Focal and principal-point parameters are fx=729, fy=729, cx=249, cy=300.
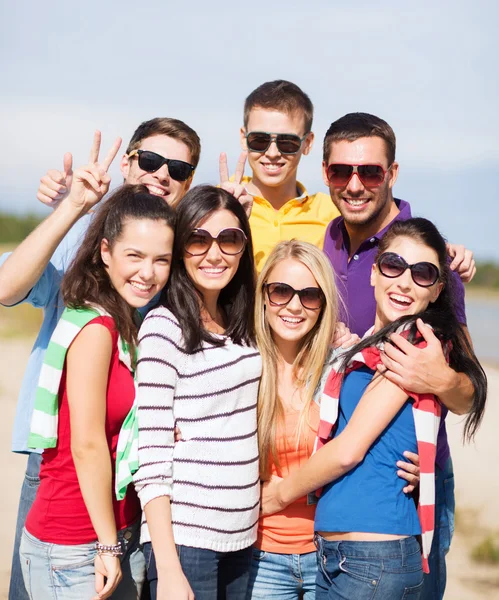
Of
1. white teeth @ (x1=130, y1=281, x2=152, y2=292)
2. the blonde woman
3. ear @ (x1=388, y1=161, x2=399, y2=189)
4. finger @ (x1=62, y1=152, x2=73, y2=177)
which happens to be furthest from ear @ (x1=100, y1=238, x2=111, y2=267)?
ear @ (x1=388, y1=161, x2=399, y2=189)

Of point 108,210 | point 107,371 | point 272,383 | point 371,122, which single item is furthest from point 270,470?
point 371,122

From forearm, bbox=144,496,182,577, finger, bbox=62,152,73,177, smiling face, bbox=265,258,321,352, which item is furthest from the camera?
finger, bbox=62,152,73,177

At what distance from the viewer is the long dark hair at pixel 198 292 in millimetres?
2998

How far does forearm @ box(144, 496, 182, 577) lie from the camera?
273 centimetres

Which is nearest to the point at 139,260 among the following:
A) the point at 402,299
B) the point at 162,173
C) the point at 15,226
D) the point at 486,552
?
the point at 162,173

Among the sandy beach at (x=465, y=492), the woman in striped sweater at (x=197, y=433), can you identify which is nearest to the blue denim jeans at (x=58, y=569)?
the woman in striped sweater at (x=197, y=433)

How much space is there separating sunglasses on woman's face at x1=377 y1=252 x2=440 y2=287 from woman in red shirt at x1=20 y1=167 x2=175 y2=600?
0.94m

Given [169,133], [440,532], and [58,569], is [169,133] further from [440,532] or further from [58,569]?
[440,532]

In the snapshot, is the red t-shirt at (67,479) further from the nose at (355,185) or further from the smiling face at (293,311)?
the nose at (355,185)

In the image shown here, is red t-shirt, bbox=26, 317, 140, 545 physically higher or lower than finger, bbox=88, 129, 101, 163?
lower

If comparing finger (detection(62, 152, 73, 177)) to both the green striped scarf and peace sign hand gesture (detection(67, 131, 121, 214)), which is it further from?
the green striped scarf

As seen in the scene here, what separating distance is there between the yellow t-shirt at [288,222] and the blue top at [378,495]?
5.38 feet

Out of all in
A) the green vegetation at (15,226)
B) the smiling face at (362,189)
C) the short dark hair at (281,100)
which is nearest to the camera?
the smiling face at (362,189)

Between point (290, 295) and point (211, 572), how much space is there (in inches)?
48.2
